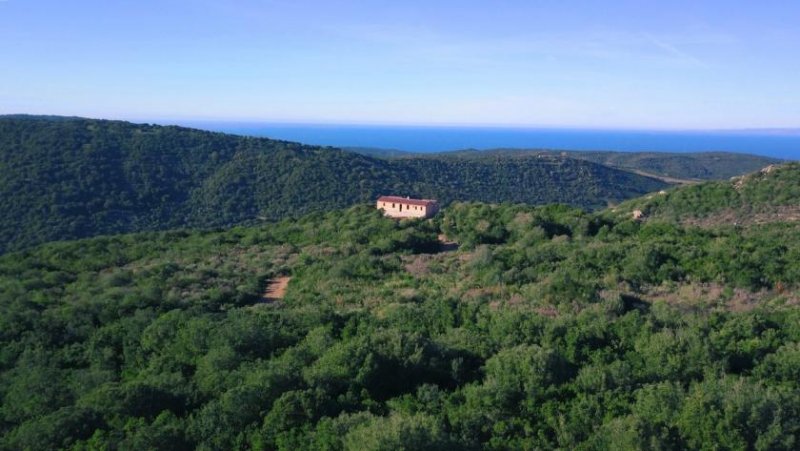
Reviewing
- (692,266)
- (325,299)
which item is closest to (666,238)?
(692,266)

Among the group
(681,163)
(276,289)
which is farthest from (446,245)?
(681,163)

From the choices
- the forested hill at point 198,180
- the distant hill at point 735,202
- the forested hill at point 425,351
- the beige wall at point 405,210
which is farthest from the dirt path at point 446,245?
the forested hill at point 198,180

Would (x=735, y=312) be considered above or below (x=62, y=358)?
above

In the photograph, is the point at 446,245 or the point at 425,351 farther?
the point at 446,245

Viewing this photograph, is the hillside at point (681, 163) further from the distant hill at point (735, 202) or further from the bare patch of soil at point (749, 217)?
the bare patch of soil at point (749, 217)

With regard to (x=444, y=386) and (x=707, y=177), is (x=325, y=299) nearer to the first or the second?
(x=444, y=386)

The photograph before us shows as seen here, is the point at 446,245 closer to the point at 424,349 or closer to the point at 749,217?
the point at 424,349

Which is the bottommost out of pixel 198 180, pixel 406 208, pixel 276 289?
pixel 276 289
